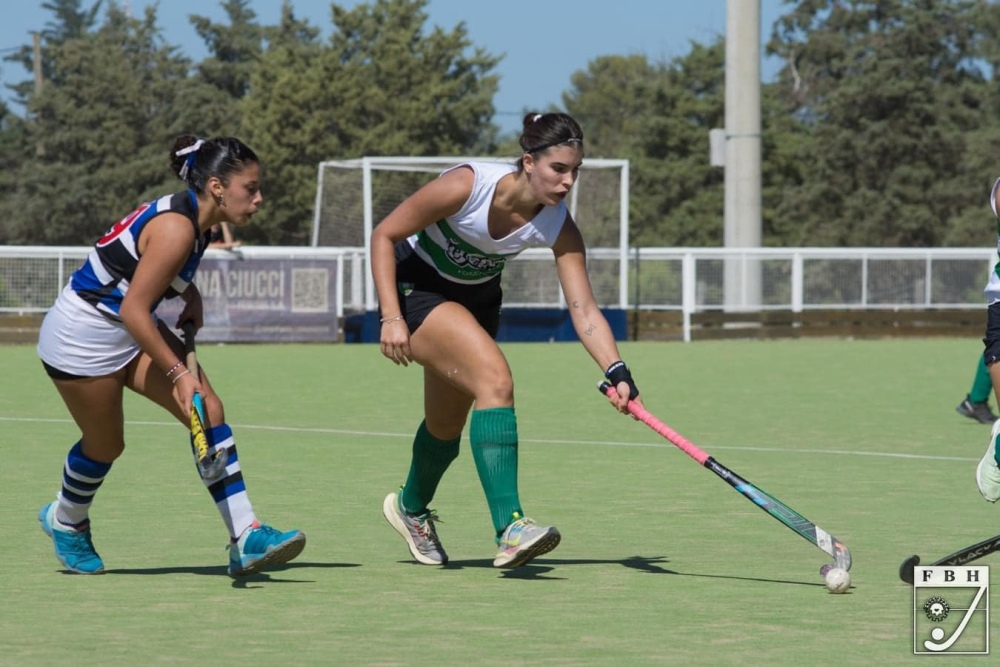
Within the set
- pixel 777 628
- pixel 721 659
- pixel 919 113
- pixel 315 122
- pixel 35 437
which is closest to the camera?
pixel 721 659

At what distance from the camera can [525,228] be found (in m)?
6.79

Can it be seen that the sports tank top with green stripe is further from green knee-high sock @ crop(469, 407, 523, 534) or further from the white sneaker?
the white sneaker

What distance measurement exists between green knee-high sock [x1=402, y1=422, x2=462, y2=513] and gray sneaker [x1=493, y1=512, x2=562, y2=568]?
0.75 meters

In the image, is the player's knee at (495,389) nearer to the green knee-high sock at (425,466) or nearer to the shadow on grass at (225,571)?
the green knee-high sock at (425,466)

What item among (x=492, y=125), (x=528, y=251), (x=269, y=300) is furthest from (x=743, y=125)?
(x=492, y=125)

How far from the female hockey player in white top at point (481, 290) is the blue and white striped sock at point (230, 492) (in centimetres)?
67

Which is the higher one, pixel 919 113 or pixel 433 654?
pixel 919 113

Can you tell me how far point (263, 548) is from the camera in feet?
20.7

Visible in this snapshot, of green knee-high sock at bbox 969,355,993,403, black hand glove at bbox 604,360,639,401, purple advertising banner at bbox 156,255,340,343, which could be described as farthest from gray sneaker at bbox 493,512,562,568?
purple advertising banner at bbox 156,255,340,343

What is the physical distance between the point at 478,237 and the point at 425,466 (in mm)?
999

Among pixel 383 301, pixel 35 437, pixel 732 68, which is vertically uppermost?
pixel 732 68

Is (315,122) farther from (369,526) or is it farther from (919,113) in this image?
(369,526)

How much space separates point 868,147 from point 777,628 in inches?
2132

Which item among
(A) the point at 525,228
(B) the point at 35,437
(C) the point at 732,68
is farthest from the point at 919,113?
(A) the point at 525,228
